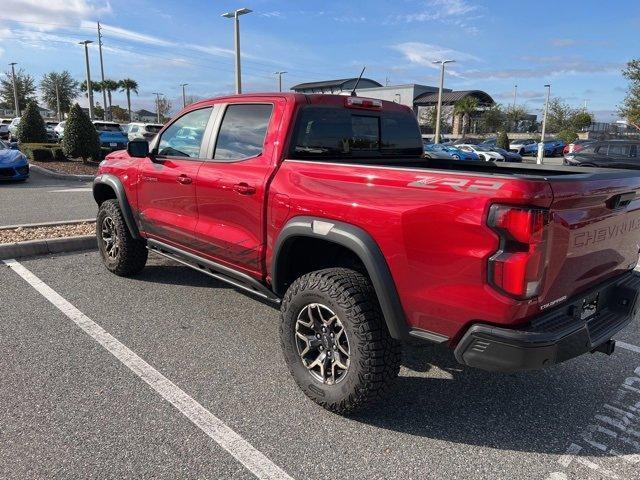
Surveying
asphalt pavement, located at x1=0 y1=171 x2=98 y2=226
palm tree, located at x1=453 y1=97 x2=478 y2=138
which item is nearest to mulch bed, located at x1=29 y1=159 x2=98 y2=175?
Answer: asphalt pavement, located at x1=0 y1=171 x2=98 y2=226

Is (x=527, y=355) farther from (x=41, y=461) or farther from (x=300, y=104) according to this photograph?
(x=41, y=461)

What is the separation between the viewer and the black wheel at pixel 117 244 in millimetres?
5005

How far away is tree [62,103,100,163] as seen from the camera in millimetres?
15648

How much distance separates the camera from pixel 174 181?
4.17 metres

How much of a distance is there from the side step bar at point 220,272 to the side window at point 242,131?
0.84 meters

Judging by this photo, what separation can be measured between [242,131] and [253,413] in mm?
1966

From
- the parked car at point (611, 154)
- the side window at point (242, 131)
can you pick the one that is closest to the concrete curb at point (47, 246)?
the side window at point (242, 131)

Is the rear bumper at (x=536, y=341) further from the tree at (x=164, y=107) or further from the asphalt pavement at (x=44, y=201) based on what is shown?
the tree at (x=164, y=107)

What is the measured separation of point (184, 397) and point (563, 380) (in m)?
2.49

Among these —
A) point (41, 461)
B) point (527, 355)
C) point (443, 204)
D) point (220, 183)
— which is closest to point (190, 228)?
point (220, 183)

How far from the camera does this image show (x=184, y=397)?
3.04 metres

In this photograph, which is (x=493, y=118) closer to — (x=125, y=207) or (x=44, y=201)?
(x=44, y=201)

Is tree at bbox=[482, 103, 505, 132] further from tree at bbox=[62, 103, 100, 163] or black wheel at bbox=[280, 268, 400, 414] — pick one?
black wheel at bbox=[280, 268, 400, 414]

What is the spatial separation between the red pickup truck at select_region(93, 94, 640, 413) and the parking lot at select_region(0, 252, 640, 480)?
0.36 metres
